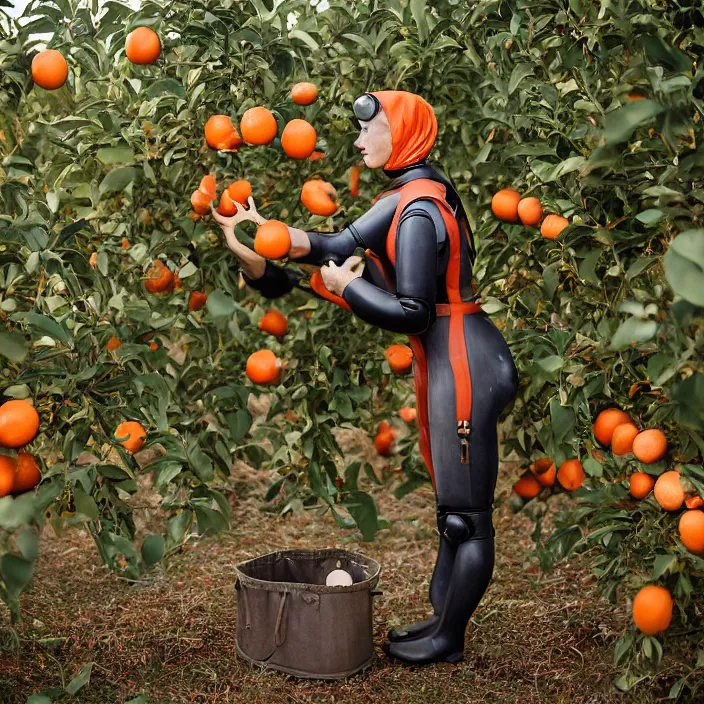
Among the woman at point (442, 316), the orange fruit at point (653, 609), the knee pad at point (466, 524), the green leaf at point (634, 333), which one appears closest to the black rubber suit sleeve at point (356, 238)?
the woman at point (442, 316)

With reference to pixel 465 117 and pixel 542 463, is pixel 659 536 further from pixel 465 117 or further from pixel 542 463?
pixel 465 117

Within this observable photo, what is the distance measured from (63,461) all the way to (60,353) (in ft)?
0.80

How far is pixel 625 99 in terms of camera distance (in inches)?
67.4

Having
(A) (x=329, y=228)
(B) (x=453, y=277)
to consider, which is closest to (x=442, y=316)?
(B) (x=453, y=277)

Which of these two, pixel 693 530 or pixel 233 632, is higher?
pixel 693 530

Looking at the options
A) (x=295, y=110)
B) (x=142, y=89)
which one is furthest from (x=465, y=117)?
(x=142, y=89)

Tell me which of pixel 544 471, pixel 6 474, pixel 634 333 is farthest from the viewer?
pixel 544 471

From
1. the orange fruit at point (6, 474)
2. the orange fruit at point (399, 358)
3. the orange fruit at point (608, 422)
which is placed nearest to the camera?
the orange fruit at point (6, 474)

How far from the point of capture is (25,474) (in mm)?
1757

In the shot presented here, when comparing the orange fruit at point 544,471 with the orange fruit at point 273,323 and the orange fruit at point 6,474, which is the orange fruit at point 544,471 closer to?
the orange fruit at point 273,323

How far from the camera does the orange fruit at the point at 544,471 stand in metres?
2.83

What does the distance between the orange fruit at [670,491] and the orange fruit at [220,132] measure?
1215 mm

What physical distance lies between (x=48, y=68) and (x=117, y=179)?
30 centimetres

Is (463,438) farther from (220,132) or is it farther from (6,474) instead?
(6,474)
